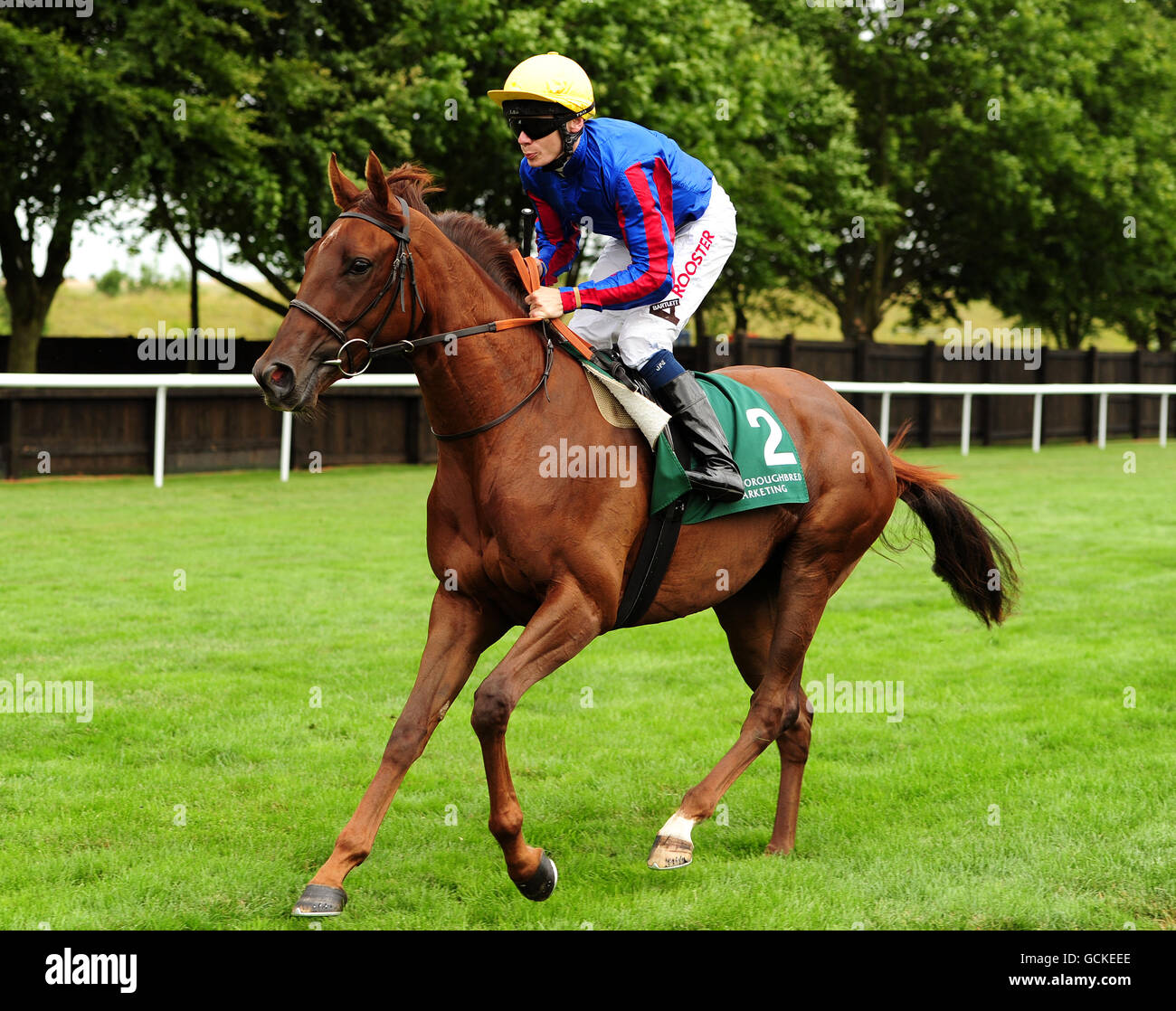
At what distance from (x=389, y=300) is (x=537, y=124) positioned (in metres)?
0.81

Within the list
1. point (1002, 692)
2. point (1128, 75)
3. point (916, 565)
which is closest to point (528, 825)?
point (1002, 692)

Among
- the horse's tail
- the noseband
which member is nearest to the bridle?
the noseband

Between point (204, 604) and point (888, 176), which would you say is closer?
point (204, 604)

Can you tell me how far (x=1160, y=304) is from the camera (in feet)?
101

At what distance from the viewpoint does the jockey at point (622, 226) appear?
3971 mm

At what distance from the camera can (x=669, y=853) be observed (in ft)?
13.0

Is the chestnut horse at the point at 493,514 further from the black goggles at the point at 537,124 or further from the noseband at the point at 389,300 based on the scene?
the black goggles at the point at 537,124

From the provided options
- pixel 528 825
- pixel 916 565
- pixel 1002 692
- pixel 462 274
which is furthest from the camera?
pixel 916 565

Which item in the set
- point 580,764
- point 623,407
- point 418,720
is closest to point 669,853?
point 418,720

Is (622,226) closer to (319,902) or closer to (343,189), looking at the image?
(343,189)

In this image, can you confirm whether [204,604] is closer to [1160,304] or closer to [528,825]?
[528,825]

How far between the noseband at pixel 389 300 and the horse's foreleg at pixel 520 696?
2.96 feet

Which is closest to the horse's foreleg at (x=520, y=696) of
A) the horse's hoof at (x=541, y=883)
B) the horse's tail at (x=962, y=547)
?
the horse's hoof at (x=541, y=883)

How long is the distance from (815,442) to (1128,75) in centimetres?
2732
